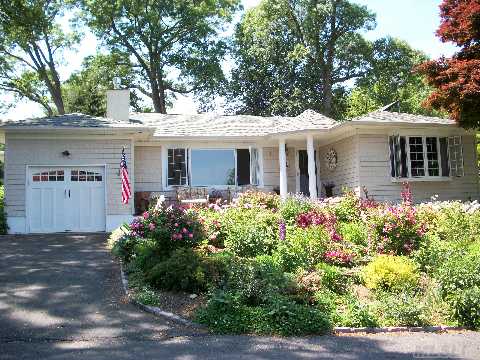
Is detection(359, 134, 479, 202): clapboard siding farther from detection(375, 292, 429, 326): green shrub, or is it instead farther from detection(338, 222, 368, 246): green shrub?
detection(375, 292, 429, 326): green shrub

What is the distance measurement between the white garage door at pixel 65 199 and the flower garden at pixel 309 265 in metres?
4.15

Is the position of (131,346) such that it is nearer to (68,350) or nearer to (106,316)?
(68,350)

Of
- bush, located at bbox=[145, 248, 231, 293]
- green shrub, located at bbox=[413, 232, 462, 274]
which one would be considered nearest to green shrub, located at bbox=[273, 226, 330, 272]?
bush, located at bbox=[145, 248, 231, 293]

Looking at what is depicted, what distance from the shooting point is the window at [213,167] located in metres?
17.8

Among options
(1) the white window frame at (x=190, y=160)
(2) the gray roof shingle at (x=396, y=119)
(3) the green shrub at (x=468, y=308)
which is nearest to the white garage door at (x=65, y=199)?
(1) the white window frame at (x=190, y=160)

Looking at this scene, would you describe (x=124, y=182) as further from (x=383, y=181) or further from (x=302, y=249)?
(x=383, y=181)

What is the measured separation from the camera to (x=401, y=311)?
6848 mm

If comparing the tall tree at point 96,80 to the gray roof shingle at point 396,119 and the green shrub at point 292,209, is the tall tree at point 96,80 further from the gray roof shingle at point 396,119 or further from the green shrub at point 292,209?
the green shrub at point 292,209

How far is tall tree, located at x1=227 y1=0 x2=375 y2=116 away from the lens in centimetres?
3259

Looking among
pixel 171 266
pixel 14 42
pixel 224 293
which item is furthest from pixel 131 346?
pixel 14 42

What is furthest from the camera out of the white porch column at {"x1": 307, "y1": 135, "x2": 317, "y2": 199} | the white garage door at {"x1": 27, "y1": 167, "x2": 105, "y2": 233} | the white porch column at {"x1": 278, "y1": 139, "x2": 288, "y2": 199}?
the white porch column at {"x1": 278, "y1": 139, "x2": 288, "y2": 199}

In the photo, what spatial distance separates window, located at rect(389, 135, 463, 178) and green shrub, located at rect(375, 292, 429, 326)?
378 inches

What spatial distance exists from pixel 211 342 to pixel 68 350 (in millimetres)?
1678

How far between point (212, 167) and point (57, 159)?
5.45 m
